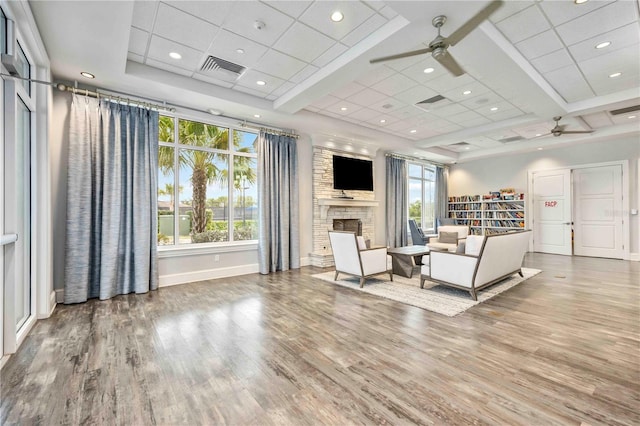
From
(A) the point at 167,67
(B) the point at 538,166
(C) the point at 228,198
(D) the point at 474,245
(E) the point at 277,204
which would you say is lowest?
(D) the point at 474,245

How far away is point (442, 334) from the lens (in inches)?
115

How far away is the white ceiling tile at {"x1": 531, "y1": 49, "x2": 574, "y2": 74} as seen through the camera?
3.80 m

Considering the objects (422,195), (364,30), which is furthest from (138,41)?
(422,195)

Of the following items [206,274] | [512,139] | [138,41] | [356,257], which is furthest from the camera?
[512,139]

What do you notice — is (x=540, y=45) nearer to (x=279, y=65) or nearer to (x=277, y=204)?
(x=279, y=65)

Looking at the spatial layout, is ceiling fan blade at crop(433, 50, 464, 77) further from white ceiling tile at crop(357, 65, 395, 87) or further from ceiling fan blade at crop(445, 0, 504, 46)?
white ceiling tile at crop(357, 65, 395, 87)

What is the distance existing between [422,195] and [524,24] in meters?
7.08

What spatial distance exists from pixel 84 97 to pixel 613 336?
686 centimetres

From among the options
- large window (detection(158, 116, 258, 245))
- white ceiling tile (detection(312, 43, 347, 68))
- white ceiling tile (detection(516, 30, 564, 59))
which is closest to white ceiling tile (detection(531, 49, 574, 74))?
white ceiling tile (detection(516, 30, 564, 59))

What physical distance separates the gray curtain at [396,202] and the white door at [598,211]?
14.9ft

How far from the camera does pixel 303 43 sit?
11.6 feet

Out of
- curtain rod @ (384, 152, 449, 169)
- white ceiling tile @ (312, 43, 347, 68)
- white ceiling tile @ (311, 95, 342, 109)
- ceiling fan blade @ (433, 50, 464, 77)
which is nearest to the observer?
ceiling fan blade @ (433, 50, 464, 77)

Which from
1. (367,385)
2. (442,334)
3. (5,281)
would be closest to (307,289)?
(442,334)

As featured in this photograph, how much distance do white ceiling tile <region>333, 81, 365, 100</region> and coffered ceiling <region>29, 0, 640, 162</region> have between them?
0.13 feet
